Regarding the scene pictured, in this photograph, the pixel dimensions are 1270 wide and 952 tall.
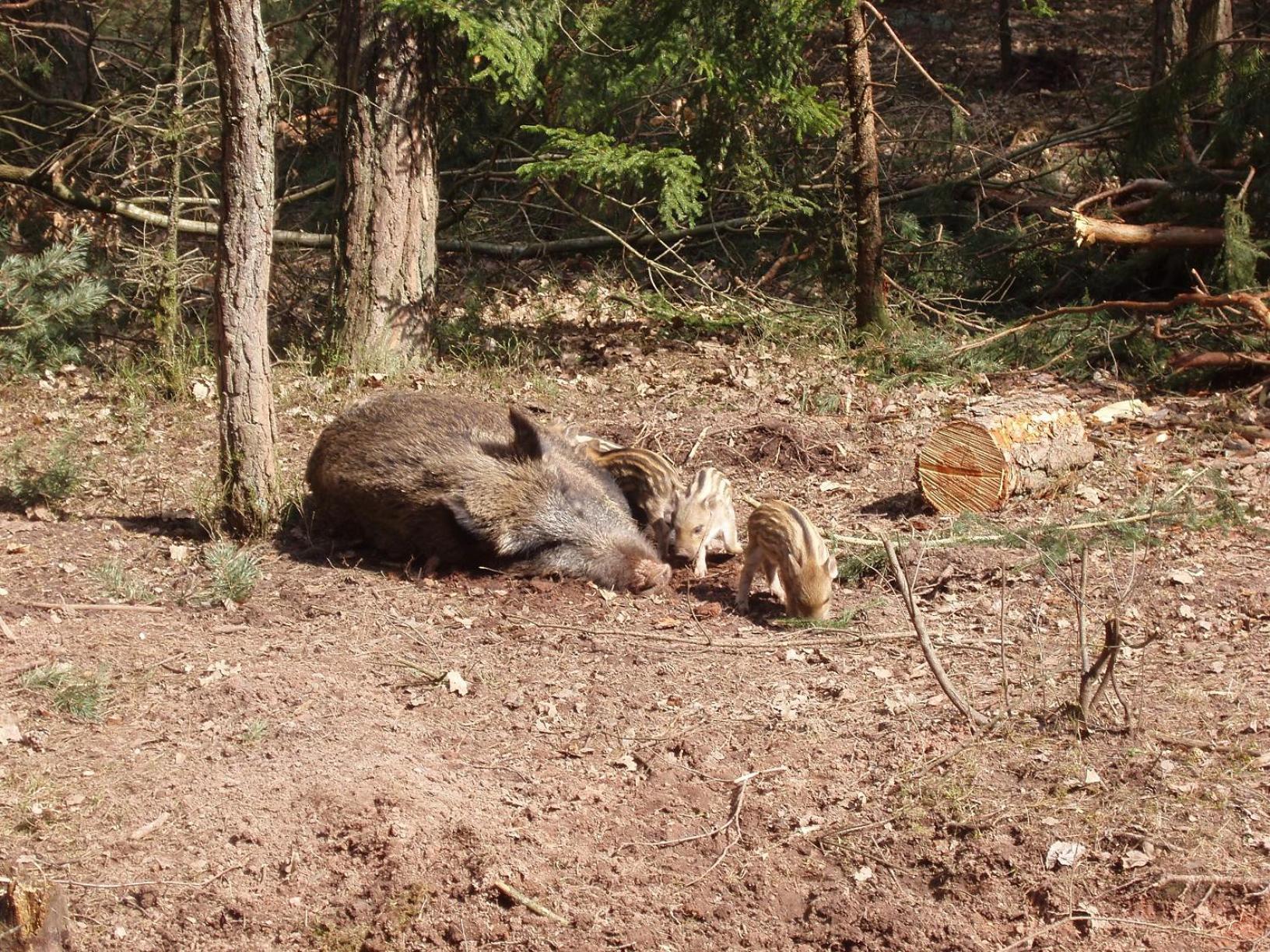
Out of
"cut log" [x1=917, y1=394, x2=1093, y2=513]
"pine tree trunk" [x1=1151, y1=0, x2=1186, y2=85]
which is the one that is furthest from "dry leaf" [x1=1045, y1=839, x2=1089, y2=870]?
"pine tree trunk" [x1=1151, y1=0, x2=1186, y2=85]

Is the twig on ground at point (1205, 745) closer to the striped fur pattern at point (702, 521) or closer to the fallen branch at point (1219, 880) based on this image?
the fallen branch at point (1219, 880)

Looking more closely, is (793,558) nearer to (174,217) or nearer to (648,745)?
(648,745)

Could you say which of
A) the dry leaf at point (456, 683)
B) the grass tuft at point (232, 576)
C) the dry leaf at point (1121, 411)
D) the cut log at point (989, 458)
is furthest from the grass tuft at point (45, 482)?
the dry leaf at point (1121, 411)

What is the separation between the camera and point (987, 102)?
1658 centimetres

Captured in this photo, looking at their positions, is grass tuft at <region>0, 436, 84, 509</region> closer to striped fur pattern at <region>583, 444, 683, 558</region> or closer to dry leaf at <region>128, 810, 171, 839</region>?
striped fur pattern at <region>583, 444, 683, 558</region>

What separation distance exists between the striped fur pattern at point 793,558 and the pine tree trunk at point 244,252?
2.92 metres

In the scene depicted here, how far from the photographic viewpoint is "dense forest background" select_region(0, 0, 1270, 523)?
10.2m

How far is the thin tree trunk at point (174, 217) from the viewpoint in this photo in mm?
10227

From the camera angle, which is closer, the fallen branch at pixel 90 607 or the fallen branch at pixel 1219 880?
the fallen branch at pixel 1219 880

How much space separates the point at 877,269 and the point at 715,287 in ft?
7.31

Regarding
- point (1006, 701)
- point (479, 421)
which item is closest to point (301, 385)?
point (479, 421)

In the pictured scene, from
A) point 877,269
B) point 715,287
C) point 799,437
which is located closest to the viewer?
point 799,437

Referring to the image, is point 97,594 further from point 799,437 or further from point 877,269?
point 877,269

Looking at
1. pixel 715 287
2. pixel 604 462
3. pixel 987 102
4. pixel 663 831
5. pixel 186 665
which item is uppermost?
pixel 987 102
